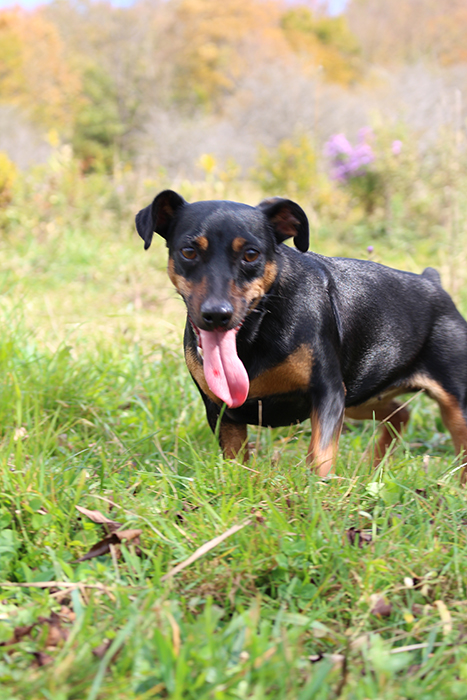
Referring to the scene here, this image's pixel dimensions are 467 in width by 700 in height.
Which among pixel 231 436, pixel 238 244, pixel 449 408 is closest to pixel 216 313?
pixel 238 244

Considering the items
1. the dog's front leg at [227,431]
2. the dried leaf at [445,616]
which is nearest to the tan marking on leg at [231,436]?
the dog's front leg at [227,431]

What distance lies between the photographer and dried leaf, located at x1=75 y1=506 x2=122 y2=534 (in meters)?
2.16

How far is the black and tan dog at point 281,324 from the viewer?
2.56 metres

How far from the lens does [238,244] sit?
258 centimetres

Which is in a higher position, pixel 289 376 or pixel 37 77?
pixel 37 77

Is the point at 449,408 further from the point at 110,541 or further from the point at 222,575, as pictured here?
the point at 110,541

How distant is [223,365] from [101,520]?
776 mm

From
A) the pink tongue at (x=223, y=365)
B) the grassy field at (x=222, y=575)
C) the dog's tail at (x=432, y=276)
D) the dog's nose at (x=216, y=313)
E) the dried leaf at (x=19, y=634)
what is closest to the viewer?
the grassy field at (x=222, y=575)

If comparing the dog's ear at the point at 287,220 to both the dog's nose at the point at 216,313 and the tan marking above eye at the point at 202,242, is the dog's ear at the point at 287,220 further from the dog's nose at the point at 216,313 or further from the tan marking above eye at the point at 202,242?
the dog's nose at the point at 216,313

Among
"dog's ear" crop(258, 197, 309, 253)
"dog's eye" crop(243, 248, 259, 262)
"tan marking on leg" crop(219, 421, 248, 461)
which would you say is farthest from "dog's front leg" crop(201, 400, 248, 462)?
"dog's ear" crop(258, 197, 309, 253)

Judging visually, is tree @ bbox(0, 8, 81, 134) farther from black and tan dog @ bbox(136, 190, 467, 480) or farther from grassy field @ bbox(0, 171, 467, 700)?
grassy field @ bbox(0, 171, 467, 700)

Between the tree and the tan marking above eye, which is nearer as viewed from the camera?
the tan marking above eye

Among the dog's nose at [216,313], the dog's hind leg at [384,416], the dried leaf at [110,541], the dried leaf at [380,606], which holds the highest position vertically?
the dog's nose at [216,313]

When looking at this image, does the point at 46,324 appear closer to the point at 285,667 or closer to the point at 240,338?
the point at 240,338
